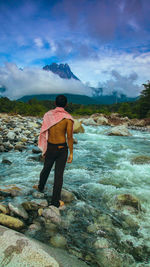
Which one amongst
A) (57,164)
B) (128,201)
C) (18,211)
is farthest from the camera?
(128,201)

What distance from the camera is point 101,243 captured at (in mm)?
3074

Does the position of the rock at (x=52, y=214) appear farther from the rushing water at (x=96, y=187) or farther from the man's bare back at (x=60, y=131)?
the man's bare back at (x=60, y=131)

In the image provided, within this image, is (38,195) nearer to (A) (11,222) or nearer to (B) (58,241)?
(A) (11,222)

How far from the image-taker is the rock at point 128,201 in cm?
437

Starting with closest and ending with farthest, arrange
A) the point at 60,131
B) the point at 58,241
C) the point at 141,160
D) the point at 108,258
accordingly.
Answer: the point at 108,258 < the point at 58,241 < the point at 60,131 < the point at 141,160

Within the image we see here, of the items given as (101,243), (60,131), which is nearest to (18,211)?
(101,243)

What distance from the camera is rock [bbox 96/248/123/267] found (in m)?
2.66

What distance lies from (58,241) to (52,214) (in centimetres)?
67

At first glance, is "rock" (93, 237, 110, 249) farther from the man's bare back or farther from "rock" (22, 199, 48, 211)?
the man's bare back

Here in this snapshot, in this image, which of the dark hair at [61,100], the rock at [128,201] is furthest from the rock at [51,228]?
the dark hair at [61,100]

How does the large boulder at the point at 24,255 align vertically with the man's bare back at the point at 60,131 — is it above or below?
below

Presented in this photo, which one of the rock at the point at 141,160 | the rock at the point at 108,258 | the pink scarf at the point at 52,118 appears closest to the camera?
the rock at the point at 108,258

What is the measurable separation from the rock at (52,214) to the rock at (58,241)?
41 cm

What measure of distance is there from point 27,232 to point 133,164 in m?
6.42
